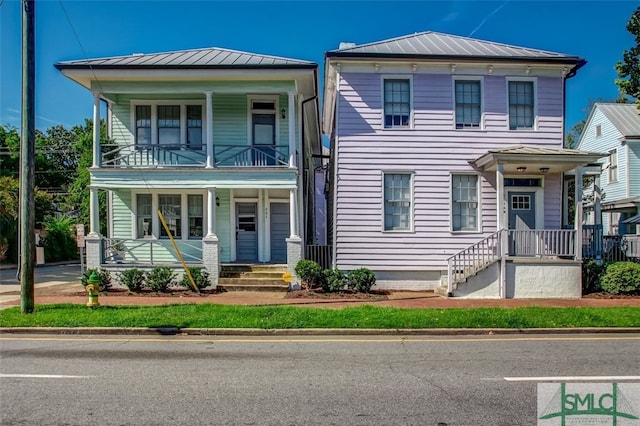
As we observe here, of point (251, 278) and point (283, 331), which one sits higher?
point (251, 278)

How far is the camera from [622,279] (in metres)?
13.4

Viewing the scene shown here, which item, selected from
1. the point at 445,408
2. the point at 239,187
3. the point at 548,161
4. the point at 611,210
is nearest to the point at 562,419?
the point at 445,408

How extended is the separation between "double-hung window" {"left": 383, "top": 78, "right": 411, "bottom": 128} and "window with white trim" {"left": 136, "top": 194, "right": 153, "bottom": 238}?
9.10m

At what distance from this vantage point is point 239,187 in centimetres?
1495

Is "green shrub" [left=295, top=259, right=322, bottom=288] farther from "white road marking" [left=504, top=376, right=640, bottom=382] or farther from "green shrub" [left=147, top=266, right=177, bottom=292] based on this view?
"white road marking" [left=504, top=376, right=640, bottom=382]

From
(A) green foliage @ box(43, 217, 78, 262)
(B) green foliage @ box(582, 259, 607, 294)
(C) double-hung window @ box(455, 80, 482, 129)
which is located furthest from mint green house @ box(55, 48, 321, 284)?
(A) green foliage @ box(43, 217, 78, 262)

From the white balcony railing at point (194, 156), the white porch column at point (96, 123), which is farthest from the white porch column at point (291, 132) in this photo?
the white porch column at point (96, 123)

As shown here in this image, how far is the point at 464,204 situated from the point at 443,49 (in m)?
5.47

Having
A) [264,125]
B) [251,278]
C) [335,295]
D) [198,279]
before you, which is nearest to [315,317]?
[335,295]

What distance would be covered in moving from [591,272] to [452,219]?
14.8ft

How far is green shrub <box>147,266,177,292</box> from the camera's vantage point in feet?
45.5

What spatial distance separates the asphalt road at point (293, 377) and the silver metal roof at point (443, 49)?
9875 mm

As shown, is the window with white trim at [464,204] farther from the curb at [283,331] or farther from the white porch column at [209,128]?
the white porch column at [209,128]

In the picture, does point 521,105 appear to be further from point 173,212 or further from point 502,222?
point 173,212
